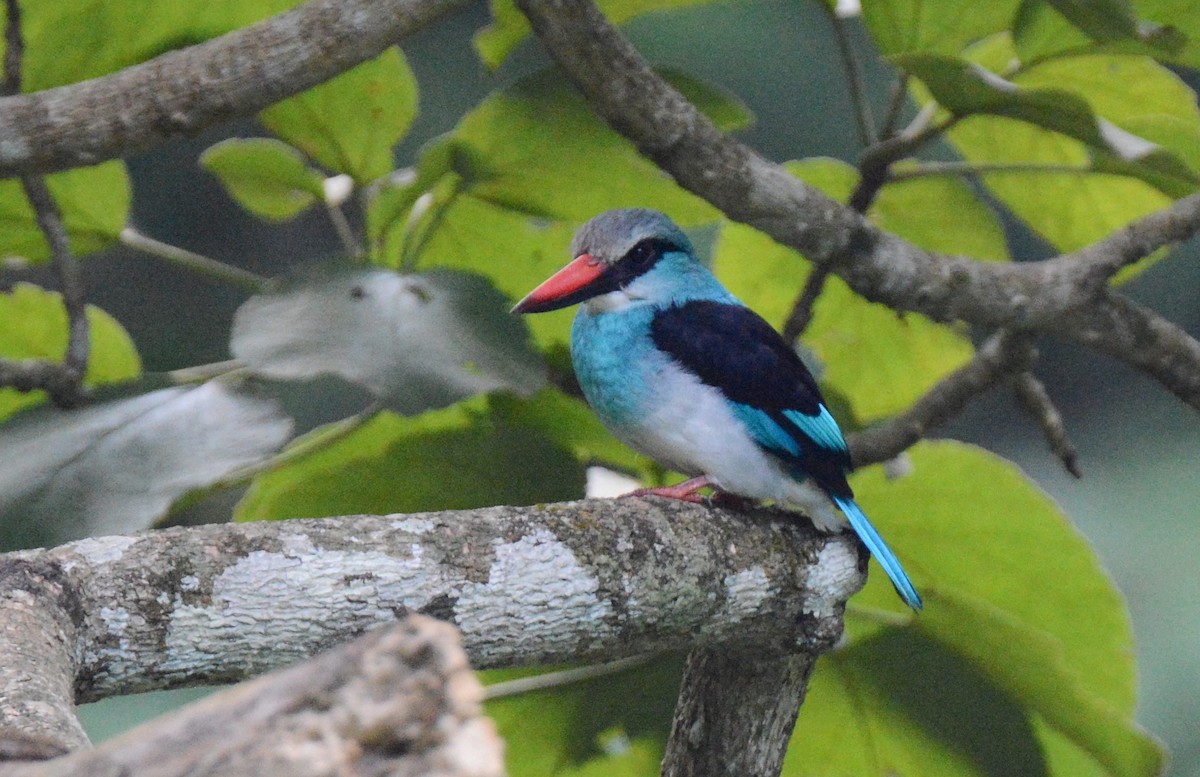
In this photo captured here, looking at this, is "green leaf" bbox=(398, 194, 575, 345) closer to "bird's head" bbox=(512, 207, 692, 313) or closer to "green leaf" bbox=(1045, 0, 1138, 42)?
"bird's head" bbox=(512, 207, 692, 313)

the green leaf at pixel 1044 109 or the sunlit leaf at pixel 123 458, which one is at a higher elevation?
the green leaf at pixel 1044 109

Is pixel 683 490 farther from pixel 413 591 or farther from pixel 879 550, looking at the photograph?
pixel 413 591

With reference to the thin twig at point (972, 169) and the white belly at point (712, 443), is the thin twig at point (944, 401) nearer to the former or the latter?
the thin twig at point (972, 169)

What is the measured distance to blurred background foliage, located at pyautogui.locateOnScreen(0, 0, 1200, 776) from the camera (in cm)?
148

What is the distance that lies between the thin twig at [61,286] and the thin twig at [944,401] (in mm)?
1051

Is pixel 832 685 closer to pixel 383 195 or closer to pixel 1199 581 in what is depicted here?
pixel 383 195

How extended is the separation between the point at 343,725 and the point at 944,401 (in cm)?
152

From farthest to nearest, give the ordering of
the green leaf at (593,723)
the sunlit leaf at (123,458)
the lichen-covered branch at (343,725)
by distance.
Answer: the green leaf at (593,723) < the sunlit leaf at (123,458) < the lichen-covered branch at (343,725)

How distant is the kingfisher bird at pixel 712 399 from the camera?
148cm

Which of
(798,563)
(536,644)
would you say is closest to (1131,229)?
(798,563)

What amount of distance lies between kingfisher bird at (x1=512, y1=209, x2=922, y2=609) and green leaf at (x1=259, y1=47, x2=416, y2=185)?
0.37 metres

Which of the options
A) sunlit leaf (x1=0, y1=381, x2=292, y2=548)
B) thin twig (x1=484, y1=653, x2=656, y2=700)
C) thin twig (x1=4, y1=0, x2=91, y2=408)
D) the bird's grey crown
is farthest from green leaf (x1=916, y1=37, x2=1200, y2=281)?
thin twig (x1=4, y1=0, x2=91, y2=408)

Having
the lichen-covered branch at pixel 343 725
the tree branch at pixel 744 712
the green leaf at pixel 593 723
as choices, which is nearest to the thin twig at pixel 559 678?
the green leaf at pixel 593 723

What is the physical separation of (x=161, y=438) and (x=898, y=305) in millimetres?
960
